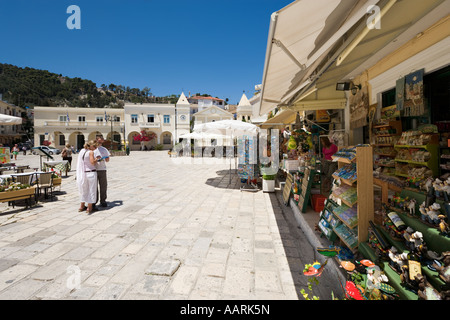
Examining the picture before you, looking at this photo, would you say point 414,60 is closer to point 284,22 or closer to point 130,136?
point 284,22

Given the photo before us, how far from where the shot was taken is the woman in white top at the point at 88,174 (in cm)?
500

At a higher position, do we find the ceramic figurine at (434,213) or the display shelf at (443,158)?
the display shelf at (443,158)

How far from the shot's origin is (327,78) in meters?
3.74

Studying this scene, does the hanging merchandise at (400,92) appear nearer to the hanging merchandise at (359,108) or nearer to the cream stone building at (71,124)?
the hanging merchandise at (359,108)

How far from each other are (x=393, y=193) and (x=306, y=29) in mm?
2624

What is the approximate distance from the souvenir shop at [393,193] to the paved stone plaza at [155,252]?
0.64m

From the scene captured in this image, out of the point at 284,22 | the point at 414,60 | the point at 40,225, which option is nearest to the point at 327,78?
the point at 414,60

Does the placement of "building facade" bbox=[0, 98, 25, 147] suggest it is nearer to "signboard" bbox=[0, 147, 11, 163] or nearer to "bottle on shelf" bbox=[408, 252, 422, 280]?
"signboard" bbox=[0, 147, 11, 163]

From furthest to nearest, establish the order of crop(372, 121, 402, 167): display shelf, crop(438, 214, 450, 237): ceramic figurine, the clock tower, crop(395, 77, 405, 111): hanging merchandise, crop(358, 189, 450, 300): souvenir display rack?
the clock tower → crop(372, 121, 402, 167): display shelf → crop(395, 77, 405, 111): hanging merchandise → crop(438, 214, 450, 237): ceramic figurine → crop(358, 189, 450, 300): souvenir display rack

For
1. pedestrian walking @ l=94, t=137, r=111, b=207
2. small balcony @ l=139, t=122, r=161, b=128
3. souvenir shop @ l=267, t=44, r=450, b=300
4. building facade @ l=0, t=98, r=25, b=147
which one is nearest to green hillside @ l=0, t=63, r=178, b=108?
building facade @ l=0, t=98, r=25, b=147

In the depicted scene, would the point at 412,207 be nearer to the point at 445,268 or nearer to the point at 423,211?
the point at 423,211

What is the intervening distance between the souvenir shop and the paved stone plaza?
0.64m

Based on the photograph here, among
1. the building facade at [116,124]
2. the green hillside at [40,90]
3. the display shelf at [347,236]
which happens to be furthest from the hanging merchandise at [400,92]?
the green hillside at [40,90]

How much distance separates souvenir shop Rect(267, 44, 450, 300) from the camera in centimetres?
168
